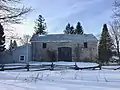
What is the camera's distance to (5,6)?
13078mm

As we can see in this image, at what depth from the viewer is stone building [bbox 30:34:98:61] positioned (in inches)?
1928

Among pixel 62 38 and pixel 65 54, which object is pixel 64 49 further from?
pixel 62 38

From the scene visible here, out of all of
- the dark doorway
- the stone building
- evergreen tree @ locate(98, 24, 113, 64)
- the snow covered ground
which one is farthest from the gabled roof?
the snow covered ground

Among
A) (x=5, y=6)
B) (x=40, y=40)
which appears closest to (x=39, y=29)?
(x=40, y=40)

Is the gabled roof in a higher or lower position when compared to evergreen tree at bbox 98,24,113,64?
higher

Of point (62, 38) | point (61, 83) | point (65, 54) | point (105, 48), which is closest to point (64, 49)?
point (65, 54)

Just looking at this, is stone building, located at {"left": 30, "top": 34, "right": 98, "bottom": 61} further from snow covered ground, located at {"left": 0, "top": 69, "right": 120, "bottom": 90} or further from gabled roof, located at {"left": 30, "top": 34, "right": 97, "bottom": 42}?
snow covered ground, located at {"left": 0, "top": 69, "right": 120, "bottom": 90}

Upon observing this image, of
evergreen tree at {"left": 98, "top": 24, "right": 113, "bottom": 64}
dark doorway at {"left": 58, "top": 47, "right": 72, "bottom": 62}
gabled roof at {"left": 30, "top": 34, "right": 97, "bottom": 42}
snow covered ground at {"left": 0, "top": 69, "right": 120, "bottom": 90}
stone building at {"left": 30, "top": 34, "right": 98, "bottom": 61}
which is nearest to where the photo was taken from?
snow covered ground at {"left": 0, "top": 69, "right": 120, "bottom": 90}

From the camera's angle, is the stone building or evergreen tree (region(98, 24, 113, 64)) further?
evergreen tree (region(98, 24, 113, 64))

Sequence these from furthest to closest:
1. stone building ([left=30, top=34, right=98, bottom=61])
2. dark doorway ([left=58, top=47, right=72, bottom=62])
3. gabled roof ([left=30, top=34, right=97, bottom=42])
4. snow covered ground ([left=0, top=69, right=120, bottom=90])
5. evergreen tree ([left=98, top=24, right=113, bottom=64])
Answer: gabled roof ([left=30, top=34, right=97, bottom=42]), evergreen tree ([left=98, top=24, right=113, bottom=64]), stone building ([left=30, top=34, right=98, bottom=61]), dark doorway ([left=58, top=47, right=72, bottom=62]), snow covered ground ([left=0, top=69, right=120, bottom=90])

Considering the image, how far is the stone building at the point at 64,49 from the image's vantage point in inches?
1928

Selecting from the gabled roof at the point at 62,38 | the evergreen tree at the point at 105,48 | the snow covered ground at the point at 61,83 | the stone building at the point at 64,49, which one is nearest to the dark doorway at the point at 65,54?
the stone building at the point at 64,49

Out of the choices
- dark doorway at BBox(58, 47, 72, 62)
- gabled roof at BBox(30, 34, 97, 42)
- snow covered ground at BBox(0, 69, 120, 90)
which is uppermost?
gabled roof at BBox(30, 34, 97, 42)

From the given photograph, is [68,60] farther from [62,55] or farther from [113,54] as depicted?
[113,54]
